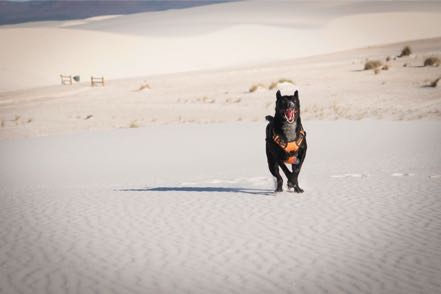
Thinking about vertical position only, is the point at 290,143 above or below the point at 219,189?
above

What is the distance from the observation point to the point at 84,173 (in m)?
15.5

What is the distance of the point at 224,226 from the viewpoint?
333 inches

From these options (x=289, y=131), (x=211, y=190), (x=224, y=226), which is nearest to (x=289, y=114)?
(x=289, y=131)

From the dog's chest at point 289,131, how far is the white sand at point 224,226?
104 cm

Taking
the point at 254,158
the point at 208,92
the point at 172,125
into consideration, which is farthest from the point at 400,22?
the point at 254,158

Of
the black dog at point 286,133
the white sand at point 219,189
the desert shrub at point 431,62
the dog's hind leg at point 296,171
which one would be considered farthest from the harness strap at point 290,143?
the desert shrub at point 431,62

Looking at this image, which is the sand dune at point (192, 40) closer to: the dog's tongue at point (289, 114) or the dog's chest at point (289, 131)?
the dog's chest at point (289, 131)

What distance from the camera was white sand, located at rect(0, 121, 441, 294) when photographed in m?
6.25

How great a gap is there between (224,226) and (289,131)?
5.57 feet

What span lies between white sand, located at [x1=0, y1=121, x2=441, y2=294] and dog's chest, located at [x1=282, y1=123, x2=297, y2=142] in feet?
3.41

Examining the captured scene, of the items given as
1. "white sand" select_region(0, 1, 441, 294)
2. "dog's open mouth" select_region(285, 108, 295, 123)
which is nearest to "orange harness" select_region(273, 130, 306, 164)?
"dog's open mouth" select_region(285, 108, 295, 123)

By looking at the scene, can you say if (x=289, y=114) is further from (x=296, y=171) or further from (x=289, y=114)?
(x=296, y=171)

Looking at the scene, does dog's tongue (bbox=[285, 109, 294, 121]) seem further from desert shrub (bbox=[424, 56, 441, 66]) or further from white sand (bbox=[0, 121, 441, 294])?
desert shrub (bbox=[424, 56, 441, 66])

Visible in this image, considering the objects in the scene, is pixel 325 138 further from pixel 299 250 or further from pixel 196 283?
pixel 196 283
